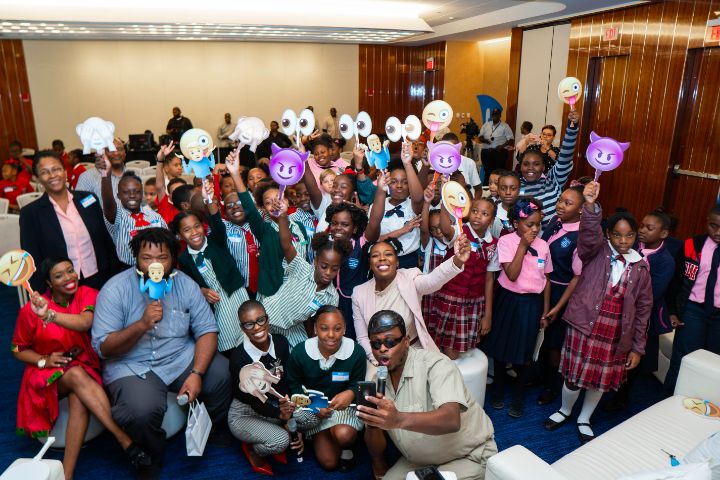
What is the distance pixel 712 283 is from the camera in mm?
2973

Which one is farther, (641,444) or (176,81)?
(176,81)

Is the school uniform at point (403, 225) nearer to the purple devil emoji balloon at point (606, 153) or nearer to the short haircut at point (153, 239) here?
the purple devil emoji balloon at point (606, 153)

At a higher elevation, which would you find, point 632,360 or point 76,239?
point 76,239

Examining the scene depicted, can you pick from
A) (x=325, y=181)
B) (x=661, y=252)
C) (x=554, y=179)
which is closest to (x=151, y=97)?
(x=325, y=181)

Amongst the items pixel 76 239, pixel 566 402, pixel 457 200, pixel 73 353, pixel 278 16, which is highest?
pixel 278 16

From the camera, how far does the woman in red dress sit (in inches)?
106

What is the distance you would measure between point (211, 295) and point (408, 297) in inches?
47.2

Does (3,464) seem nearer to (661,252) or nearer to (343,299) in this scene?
(343,299)

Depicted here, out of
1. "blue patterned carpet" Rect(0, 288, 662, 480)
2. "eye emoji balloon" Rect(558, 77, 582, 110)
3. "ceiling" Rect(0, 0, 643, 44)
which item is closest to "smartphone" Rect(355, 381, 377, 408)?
"blue patterned carpet" Rect(0, 288, 662, 480)

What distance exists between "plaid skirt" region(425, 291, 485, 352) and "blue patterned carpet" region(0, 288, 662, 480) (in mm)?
555

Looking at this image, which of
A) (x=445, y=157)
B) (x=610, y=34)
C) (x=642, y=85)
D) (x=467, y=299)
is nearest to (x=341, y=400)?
(x=467, y=299)

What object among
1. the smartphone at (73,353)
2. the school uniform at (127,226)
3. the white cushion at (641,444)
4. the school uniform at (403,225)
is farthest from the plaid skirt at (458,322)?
the smartphone at (73,353)

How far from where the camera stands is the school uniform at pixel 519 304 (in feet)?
10.3

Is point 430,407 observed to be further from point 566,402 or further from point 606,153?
point 606,153
